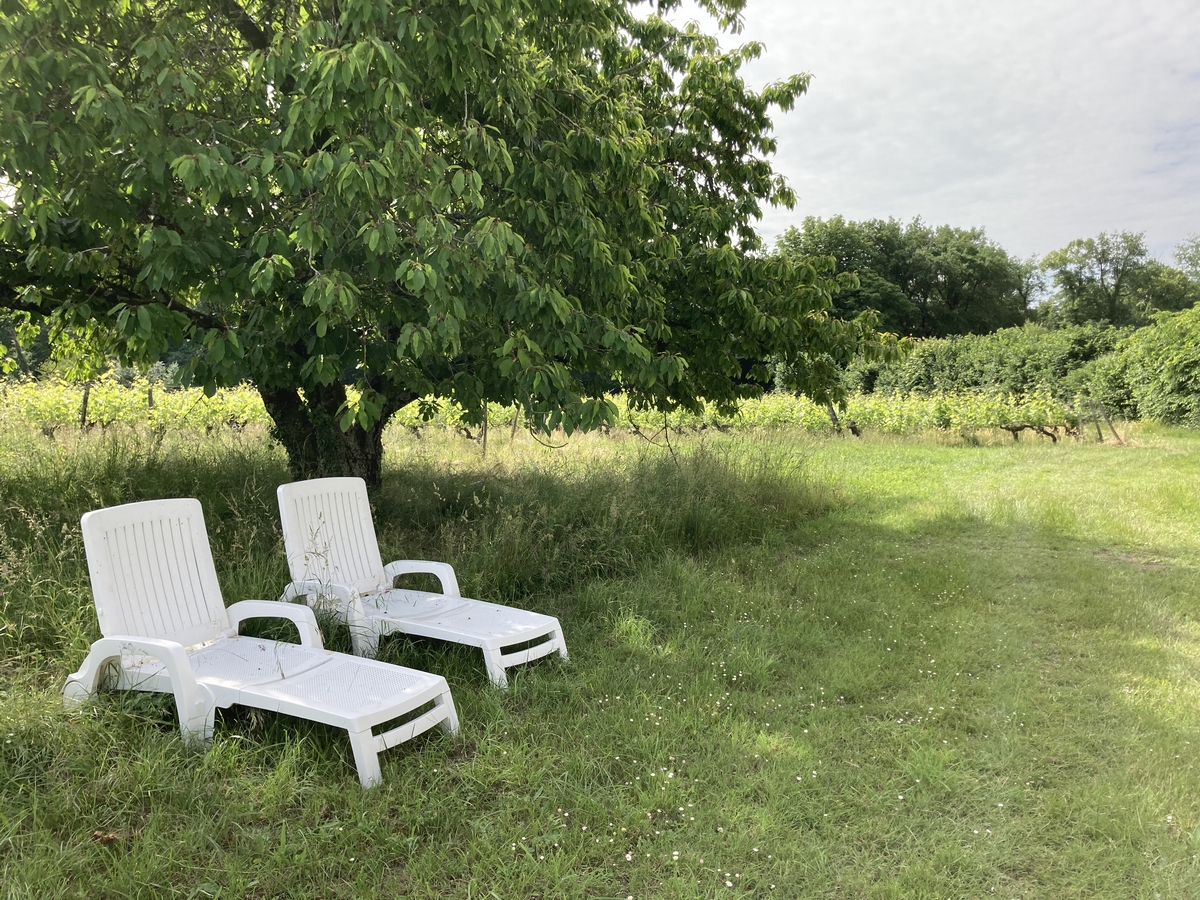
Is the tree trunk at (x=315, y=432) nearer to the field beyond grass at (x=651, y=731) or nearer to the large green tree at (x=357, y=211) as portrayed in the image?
the large green tree at (x=357, y=211)

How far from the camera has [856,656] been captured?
4.34 meters

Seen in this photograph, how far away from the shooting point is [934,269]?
45.2 m

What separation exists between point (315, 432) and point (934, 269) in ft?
155

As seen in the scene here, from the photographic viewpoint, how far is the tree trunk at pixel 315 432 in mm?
6312

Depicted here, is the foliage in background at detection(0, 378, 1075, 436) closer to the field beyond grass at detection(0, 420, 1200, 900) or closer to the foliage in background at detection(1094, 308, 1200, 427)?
the foliage in background at detection(1094, 308, 1200, 427)

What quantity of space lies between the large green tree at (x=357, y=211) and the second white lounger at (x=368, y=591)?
0.59m

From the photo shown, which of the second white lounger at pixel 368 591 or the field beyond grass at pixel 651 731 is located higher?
the second white lounger at pixel 368 591

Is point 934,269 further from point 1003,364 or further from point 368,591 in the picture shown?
point 368,591

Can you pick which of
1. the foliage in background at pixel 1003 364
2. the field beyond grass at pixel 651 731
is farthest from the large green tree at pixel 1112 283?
the field beyond grass at pixel 651 731

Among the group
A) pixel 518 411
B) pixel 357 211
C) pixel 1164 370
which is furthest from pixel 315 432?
pixel 1164 370

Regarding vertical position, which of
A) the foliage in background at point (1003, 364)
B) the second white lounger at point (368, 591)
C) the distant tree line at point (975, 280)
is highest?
the distant tree line at point (975, 280)

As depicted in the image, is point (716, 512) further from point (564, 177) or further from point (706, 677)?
point (564, 177)

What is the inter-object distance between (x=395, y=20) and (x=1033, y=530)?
26.3 feet

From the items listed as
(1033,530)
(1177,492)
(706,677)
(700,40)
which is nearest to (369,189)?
(706,677)
